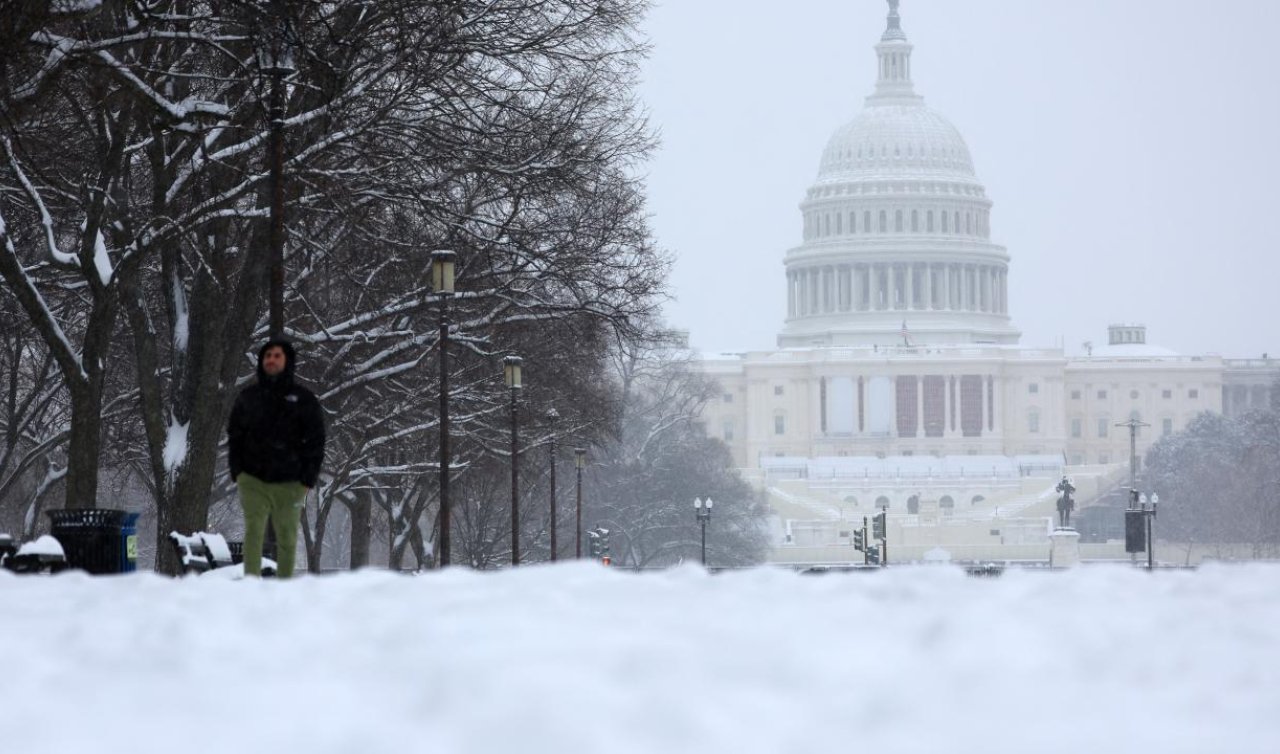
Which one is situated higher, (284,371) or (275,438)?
(284,371)

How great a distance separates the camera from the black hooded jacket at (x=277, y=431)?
49.3 feet

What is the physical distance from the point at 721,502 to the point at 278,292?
7817 cm

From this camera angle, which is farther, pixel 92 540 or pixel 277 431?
pixel 92 540

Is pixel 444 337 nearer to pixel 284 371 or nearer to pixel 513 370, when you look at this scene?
pixel 513 370

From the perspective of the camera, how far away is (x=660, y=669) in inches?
349

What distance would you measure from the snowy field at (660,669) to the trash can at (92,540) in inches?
304

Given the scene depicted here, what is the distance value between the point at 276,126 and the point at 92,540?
5.40 metres

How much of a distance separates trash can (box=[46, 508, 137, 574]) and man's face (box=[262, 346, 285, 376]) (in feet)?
14.0

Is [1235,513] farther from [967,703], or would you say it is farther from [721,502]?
[967,703]

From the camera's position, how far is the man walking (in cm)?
1502

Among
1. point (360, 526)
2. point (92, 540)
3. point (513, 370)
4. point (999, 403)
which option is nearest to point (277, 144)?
point (92, 540)

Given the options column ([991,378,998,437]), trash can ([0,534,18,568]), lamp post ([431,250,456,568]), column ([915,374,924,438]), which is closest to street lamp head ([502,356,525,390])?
lamp post ([431,250,456,568])

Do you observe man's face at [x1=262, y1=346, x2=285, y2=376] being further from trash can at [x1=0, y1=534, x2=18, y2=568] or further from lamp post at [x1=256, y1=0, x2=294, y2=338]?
lamp post at [x1=256, y1=0, x2=294, y2=338]

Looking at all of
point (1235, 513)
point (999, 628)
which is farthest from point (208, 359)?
point (1235, 513)
